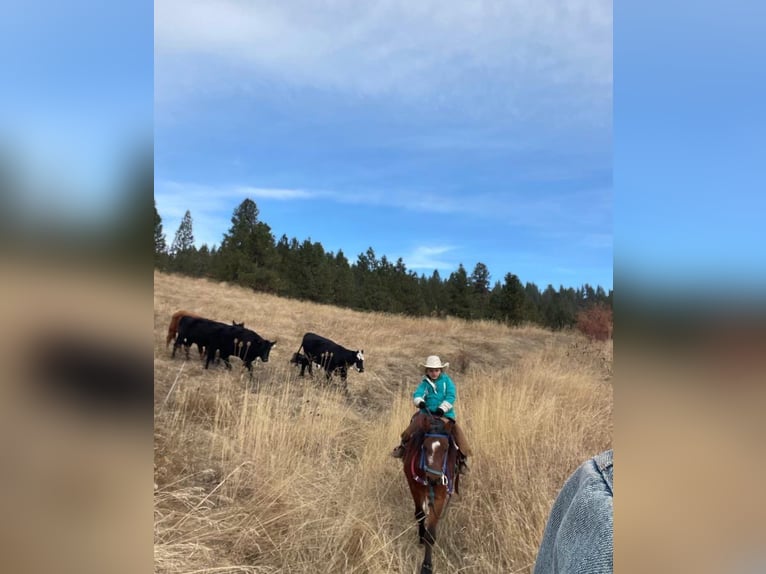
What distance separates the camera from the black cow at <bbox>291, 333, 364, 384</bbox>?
11.7 metres

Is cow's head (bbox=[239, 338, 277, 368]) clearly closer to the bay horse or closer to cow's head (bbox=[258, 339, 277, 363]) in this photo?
cow's head (bbox=[258, 339, 277, 363])

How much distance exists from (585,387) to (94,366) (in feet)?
38.2

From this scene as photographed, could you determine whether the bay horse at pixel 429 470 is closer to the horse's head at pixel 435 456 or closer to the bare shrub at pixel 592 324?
the horse's head at pixel 435 456

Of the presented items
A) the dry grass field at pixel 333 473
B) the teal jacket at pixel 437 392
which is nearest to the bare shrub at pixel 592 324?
the dry grass field at pixel 333 473

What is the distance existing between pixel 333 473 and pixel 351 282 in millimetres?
26244

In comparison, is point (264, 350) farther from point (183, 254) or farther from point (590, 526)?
point (183, 254)

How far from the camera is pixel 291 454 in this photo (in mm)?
6422

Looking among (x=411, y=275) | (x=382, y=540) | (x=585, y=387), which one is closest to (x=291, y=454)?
(x=382, y=540)

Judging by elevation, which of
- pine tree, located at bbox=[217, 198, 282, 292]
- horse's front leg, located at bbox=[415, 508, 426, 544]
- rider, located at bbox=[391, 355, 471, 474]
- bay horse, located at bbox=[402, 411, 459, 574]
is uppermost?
pine tree, located at bbox=[217, 198, 282, 292]

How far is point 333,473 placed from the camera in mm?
6320

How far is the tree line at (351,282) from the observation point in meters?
28.6

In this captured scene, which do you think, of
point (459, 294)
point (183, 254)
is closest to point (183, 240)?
point (183, 254)

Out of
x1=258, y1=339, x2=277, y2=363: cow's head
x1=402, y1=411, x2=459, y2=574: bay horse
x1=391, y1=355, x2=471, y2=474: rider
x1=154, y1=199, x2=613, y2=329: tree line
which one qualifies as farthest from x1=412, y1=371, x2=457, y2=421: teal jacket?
x1=154, y1=199, x2=613, y2=329: tree line

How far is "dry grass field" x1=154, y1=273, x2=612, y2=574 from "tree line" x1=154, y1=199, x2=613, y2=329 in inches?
675
